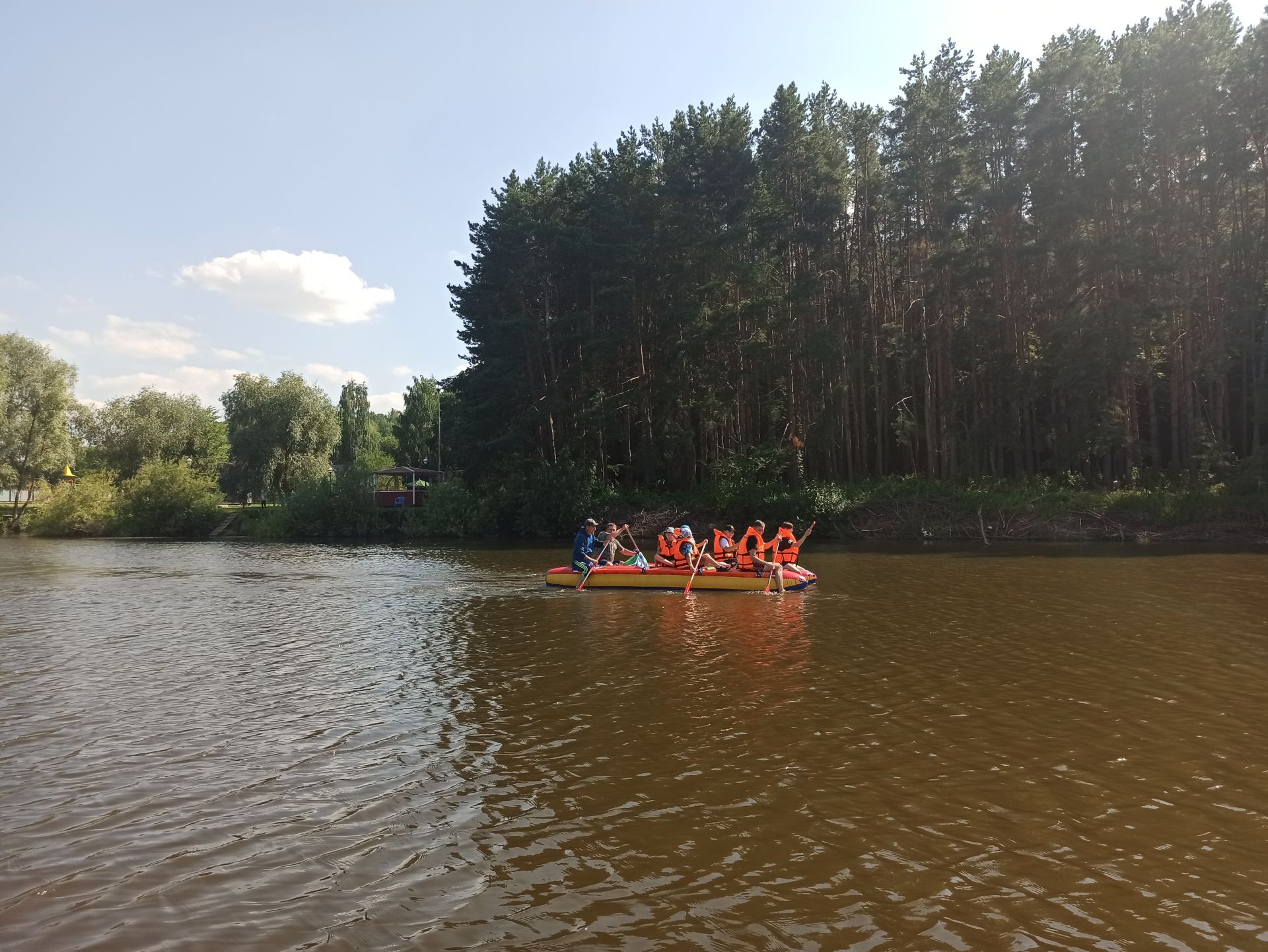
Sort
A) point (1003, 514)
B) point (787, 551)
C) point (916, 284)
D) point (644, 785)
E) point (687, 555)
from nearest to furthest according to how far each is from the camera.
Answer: point (644, 785) < point (787, 551) < point (687, 555) < point (1003, 514) < point (916, 284)

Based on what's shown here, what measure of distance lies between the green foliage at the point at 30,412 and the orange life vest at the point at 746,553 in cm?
4833

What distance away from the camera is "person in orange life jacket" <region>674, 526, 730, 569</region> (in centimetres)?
2019

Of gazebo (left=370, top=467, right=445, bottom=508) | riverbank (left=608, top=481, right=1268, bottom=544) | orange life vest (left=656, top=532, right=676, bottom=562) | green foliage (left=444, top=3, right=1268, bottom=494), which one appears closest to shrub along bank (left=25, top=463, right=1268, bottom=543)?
riverbank (left=608, top=481, right=1268, bottom=544)

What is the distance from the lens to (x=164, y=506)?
1950 inches

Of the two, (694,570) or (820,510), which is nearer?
(694,570)

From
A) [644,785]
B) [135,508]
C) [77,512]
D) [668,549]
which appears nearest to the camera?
[644,785]

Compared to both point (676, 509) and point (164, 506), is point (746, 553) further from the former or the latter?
point (164, 506)

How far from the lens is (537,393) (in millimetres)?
43531

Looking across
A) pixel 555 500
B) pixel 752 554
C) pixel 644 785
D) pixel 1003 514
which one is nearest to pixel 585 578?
pixel 752 554

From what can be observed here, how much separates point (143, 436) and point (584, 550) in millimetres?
48683

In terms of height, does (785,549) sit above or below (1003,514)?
below

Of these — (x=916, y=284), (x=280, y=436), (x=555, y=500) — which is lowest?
(x=555, y=500)

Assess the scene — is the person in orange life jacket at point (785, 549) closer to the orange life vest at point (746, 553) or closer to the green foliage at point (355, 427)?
the orange life vest at point (746, 553)

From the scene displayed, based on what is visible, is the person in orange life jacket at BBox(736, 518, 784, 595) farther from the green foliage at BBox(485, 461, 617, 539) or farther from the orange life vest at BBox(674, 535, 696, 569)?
the green foliage at BBox(485, 461, 617, 539)
